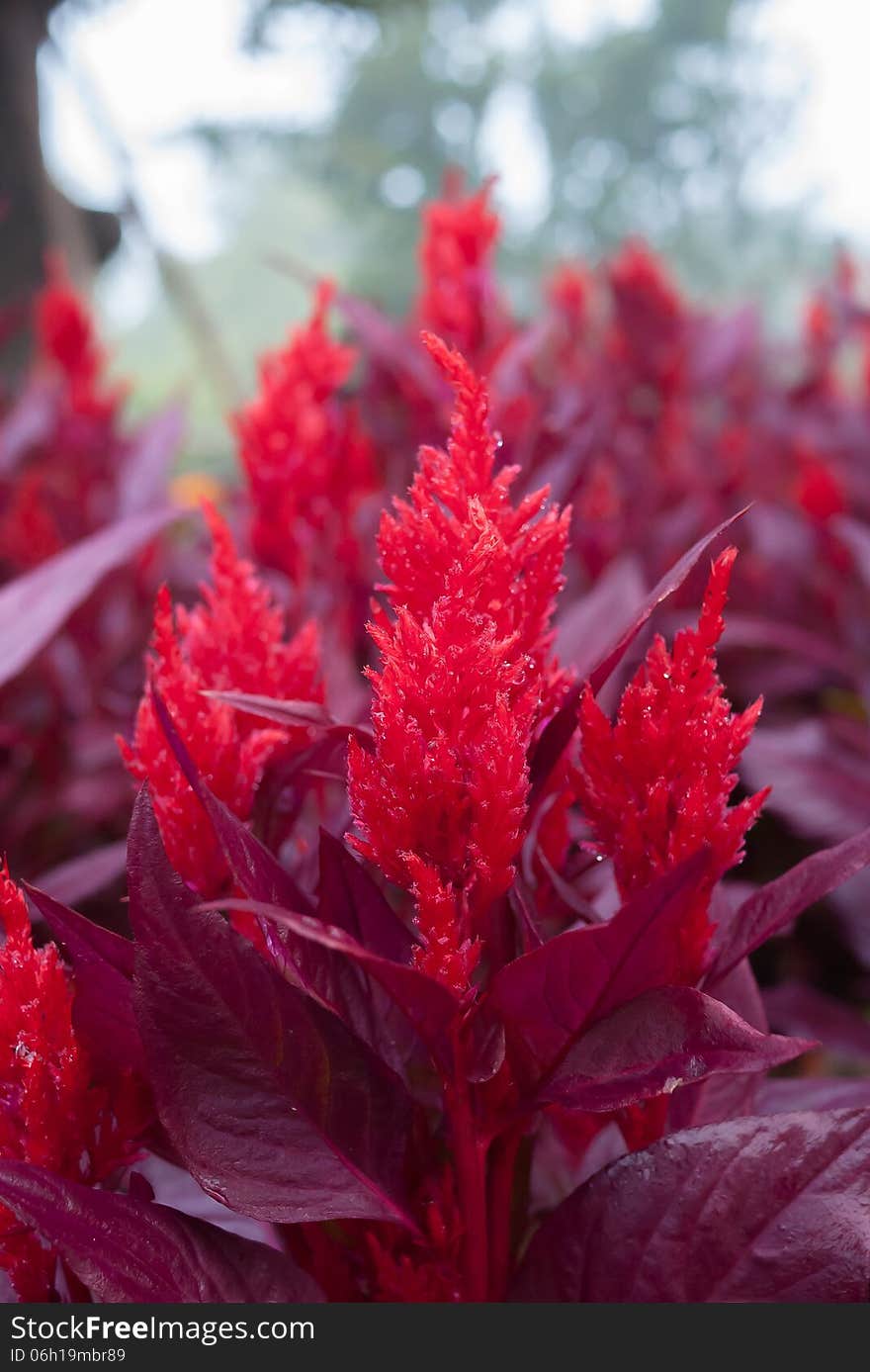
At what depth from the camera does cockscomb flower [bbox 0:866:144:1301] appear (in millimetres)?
553

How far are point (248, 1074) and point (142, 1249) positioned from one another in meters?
0.09

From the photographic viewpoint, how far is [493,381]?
4.85ft

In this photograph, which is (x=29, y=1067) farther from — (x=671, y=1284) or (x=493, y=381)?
(x=493, y=381)

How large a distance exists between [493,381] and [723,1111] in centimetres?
102

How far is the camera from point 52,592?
946 millimetres

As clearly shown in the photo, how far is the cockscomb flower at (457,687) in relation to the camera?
507mm

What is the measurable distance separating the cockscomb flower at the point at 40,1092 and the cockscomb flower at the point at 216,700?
0.09 metres

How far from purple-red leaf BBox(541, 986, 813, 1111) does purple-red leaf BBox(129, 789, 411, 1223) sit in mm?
100

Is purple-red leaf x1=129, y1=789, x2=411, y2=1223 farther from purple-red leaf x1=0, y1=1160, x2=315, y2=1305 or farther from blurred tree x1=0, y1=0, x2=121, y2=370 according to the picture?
blurred tree x1=0, y1=0, x2=121, y2=370

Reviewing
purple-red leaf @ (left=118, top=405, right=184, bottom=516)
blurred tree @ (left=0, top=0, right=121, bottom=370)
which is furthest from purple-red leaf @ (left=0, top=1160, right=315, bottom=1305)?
blurred tree @ (left=0, top=0, right=121, bottom=370)

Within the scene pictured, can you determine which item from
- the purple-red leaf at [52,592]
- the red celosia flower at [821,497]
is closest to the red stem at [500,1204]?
the purple-red leaf at [52,592]

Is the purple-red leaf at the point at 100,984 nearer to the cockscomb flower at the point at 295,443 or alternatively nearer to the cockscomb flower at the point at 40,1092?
the cockscomb flower at the point at 40,1092

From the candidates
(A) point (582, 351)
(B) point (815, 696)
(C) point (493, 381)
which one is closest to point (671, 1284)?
(C) point (493, 381)

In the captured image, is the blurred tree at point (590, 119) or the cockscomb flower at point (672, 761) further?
the blurred tree at point (590, 119)
